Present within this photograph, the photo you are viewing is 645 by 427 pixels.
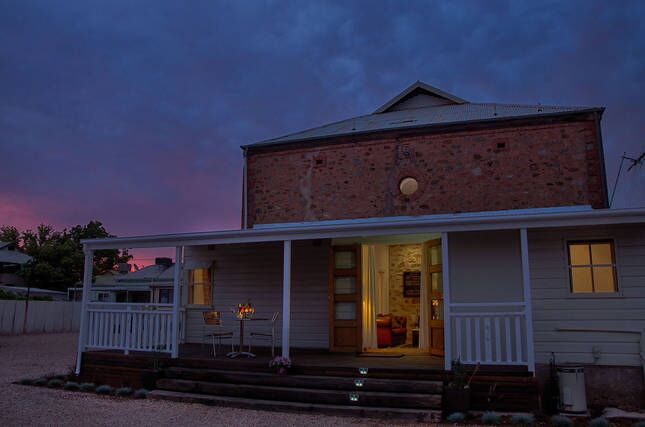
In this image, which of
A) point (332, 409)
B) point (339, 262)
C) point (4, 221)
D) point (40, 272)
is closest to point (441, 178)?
point (339, 262)

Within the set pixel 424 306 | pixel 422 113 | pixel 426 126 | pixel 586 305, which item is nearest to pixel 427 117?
pixel 422 113

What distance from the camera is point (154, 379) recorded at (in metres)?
8.65

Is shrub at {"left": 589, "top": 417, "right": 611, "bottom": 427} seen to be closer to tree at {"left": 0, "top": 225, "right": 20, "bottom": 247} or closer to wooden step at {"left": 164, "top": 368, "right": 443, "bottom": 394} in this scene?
wooden step at {"left": 164, "top": 368, "right": 443, "bottom": 394}

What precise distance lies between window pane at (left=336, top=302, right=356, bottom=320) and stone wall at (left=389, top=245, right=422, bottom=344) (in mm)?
2352

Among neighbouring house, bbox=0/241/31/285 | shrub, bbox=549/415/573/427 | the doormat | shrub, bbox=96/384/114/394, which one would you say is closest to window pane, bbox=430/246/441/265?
the doormat

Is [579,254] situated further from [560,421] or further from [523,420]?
[523,420]

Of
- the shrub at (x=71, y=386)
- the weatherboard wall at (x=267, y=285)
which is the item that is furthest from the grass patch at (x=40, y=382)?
the weatherboard wall at (x=267, y=285)

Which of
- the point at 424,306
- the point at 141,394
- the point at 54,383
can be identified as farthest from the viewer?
the point at 424,306

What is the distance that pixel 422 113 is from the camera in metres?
15.7

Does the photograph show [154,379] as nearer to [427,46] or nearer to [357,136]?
[357,136]

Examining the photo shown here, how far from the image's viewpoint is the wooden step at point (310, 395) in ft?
22.7

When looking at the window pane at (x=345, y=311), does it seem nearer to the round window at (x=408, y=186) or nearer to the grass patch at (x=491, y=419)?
the round window at (x=408, y=186)

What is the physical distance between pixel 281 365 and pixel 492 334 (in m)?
3.23

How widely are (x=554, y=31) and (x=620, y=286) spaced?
344 inches
